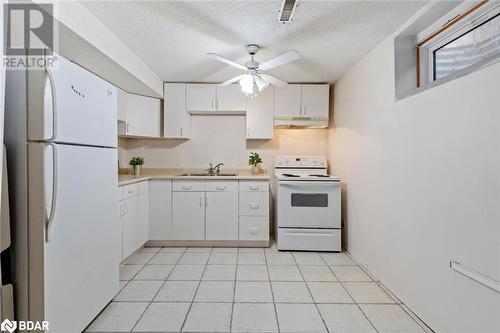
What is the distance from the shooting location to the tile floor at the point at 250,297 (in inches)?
66.5

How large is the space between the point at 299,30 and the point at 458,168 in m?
1.51

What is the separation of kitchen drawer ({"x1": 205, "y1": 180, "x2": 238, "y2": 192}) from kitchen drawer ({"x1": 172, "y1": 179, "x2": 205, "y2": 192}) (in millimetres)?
89

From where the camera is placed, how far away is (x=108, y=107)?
183cm

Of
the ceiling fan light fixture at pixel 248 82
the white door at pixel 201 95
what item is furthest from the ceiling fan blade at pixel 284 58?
the white door at pixel 201 95

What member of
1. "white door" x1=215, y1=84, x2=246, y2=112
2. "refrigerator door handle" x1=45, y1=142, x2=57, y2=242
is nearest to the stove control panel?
"white door" x1=215, y1=84, x2=246, y2=112

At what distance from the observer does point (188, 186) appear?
3.20m

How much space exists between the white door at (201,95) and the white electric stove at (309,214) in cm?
143

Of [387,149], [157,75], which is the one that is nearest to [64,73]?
[157,75]

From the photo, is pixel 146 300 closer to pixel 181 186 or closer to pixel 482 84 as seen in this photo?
pixel 181 186

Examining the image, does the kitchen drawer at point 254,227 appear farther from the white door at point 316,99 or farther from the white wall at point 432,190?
the white door at point 316,99

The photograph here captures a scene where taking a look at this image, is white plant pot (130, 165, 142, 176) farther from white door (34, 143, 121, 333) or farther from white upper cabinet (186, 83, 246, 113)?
white door (34, 143, 121, 333)

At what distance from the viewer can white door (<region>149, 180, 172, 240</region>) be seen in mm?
3189

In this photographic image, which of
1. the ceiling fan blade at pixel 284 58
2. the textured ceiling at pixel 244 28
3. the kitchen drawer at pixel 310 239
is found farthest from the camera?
the kitchen drawer at pixel 310 239

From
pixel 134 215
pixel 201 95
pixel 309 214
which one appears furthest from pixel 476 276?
pixel 201 95
